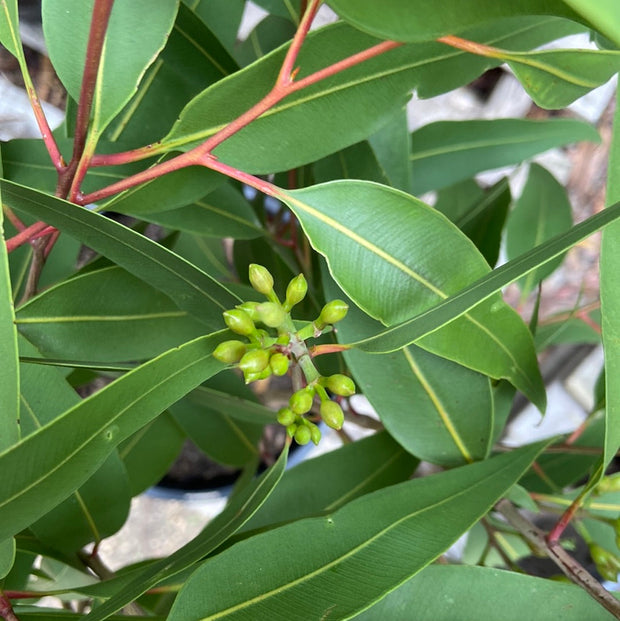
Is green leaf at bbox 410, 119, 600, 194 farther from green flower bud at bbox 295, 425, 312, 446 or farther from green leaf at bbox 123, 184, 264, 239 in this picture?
green flower bud at bbox 295, 425, 312, 446

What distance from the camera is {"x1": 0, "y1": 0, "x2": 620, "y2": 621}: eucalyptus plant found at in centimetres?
36

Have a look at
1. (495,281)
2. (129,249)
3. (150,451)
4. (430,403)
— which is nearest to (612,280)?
(495,281)

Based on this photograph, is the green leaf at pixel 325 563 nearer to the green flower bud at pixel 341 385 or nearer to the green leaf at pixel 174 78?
the green flower bud at pixel 341 385

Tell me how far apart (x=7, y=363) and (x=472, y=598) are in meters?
0.35

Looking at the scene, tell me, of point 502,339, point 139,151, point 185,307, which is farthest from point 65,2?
point 502,339

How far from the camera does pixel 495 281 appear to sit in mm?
355

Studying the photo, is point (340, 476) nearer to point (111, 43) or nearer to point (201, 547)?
point (201, 547)

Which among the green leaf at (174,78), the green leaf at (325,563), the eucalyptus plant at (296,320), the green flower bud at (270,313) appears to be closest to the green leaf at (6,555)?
the eucalyptus plant at (296,320)

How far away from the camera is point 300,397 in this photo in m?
0.41

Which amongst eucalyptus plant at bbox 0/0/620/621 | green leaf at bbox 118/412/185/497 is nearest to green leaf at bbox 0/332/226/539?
eucalyptus plant at bbox 0/0/620/621

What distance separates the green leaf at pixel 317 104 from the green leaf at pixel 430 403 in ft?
0.55

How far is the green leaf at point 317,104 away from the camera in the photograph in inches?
16.8

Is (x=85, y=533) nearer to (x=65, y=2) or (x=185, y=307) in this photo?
(x=185, y=307)

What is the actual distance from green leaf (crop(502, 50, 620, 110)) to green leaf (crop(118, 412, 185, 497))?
58cm
